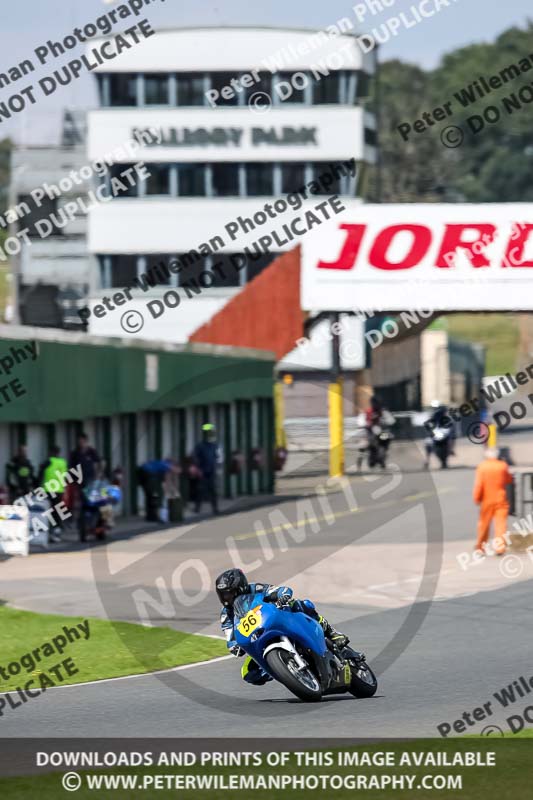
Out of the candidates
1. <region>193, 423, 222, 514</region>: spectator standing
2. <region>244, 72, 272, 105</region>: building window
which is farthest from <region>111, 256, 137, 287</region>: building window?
<region>193, 423, 222, 514</region>: spectator standing

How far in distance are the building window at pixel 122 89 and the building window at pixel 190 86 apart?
1.97m

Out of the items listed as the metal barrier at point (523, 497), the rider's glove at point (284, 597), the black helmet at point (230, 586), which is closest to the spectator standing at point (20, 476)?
the metal barrier at point (523, 497)

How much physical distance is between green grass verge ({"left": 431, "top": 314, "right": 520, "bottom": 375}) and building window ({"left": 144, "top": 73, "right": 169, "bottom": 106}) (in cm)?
5420

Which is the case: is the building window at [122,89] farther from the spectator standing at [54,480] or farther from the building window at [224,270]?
the spectator standing at [54,480]

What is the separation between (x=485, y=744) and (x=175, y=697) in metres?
3.58

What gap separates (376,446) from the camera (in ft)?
136

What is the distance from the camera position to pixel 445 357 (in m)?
81.7

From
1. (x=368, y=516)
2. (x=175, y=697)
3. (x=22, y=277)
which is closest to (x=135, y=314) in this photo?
(x=22, y=277)

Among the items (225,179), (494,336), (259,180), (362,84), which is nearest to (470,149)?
(494,336)

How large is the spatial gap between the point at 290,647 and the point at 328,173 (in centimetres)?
5700

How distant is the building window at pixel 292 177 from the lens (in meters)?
67.9

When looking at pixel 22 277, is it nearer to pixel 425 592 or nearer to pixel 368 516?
pixel 368 516

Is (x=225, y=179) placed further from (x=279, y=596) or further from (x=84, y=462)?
(x=279, y=596)

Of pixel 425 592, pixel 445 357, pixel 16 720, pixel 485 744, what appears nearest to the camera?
pixel 485 744
